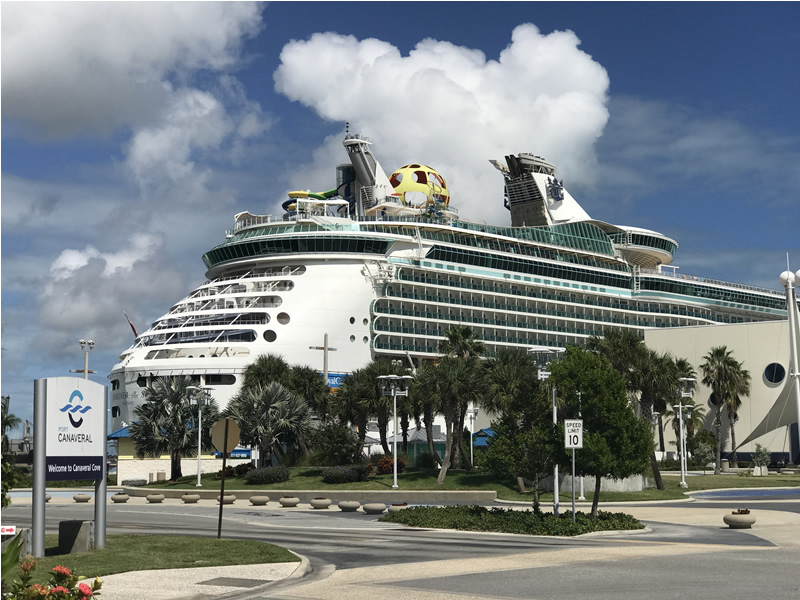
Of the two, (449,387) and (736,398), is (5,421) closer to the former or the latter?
(449,387)

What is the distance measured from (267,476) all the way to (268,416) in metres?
5.79

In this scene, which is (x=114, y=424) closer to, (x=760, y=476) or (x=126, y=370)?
(x=126, y=370)

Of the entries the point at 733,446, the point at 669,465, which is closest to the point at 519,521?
the point at 669,465

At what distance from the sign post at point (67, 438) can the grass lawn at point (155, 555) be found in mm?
969

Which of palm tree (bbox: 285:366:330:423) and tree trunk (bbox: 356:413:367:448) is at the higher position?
palm tree (bbox: 285:366:330:423)

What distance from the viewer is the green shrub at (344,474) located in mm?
53156

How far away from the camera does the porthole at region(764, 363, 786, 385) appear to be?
273ft

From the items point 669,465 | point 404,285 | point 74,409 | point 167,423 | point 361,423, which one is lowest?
point 669,465

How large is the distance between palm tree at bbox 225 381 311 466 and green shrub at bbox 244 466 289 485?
4156 mm

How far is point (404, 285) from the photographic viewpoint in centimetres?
8812

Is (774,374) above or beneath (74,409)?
above

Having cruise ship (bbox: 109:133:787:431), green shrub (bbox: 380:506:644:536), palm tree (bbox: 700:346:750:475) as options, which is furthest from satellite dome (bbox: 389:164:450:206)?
green shrub (bbox: 380:506:644:536)

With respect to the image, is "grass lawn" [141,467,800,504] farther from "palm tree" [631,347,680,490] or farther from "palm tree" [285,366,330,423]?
"palm tree" [285,366,330,423]

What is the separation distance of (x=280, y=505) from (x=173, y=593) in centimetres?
3163
